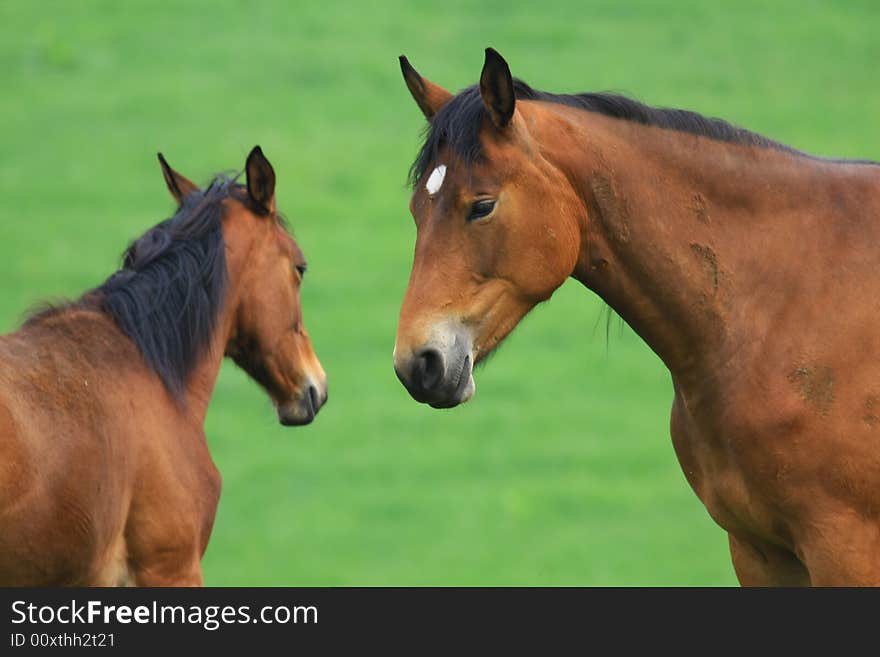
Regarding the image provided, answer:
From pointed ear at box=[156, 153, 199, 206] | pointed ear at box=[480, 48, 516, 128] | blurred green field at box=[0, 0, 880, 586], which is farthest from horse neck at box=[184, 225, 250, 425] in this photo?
blurred green field at box=[0, 0, 880, 586]

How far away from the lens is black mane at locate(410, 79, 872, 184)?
5965mm

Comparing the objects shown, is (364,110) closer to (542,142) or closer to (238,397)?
(238,397)

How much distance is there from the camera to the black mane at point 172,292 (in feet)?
26.4

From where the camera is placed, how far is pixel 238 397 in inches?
1062

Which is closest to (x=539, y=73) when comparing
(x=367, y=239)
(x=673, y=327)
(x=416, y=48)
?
(x=416, y=48)

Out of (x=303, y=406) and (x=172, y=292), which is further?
(x=303, y=406)

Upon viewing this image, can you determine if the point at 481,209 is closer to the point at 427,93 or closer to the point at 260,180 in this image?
the point at 427,93

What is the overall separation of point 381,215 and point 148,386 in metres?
22.1

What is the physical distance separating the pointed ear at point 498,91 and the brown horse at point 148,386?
228 centimetres

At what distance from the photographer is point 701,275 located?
6.15 meters

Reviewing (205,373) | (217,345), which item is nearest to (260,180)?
(217,345)

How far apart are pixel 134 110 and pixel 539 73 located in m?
7.31

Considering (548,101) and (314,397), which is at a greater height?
(314,397)

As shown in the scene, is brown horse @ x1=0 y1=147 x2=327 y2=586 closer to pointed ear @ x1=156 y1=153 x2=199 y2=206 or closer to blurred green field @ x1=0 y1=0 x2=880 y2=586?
pointed ear @ x1=156 y1=153 x2=199 y2=206
